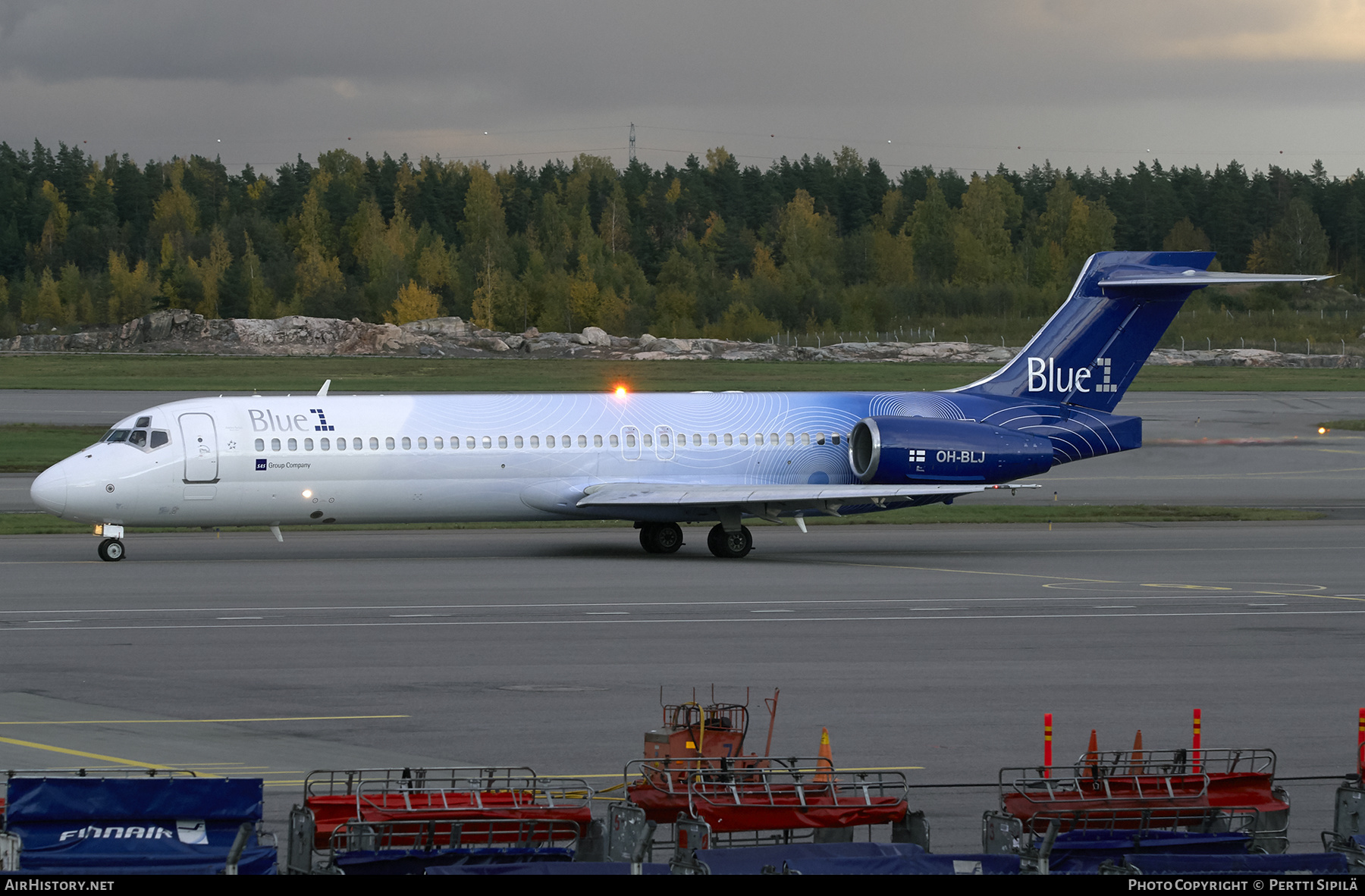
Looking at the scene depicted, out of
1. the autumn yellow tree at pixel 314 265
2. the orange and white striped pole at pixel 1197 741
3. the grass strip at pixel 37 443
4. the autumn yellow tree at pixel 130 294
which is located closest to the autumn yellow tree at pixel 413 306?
the autumn yellow tree at pixel 314 265

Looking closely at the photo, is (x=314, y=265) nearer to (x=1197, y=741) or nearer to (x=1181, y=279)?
(x=1181, y=279)

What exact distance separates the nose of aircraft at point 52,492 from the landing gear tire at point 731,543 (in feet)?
44.9

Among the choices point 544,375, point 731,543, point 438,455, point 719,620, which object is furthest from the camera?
point 544,375

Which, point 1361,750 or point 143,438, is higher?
point 143,438

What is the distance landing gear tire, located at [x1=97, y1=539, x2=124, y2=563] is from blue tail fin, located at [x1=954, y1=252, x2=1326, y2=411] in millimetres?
19768

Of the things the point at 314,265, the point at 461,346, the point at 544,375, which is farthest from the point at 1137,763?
the point at 314,265

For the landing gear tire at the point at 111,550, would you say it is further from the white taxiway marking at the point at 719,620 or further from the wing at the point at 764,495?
the wing at the point at 764,495

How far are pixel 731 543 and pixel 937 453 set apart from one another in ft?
16.8

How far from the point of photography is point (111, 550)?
104ft

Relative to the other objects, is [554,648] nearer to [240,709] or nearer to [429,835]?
[240,709]

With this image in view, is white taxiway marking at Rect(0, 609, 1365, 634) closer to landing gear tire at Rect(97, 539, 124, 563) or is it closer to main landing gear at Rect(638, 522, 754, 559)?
landing gear tire at Rect(97, 539, 124, 563)

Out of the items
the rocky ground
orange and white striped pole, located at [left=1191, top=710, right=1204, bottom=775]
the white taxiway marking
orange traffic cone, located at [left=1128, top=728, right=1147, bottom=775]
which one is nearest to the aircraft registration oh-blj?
the white taxiway marking
